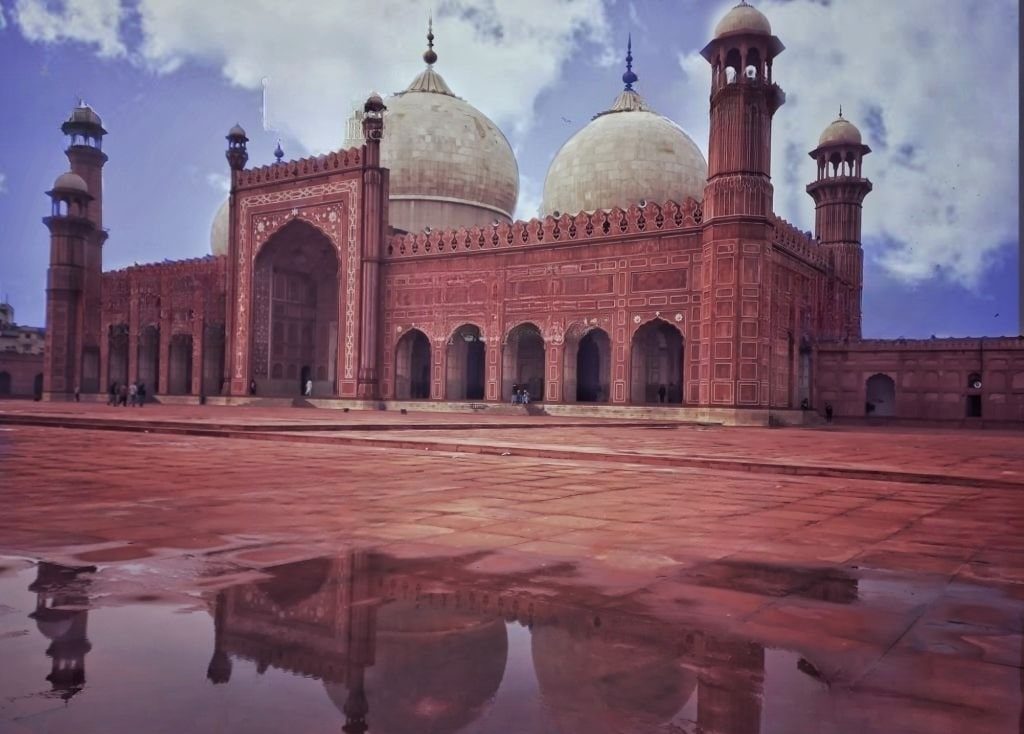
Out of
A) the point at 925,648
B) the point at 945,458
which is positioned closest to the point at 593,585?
the point at 925,648

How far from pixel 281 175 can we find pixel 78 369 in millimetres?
10908

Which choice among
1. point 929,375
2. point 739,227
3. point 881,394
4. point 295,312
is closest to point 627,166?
point 739,227

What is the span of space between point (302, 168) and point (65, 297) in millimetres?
11040

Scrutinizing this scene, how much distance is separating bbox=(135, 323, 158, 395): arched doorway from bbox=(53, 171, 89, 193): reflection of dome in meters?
5.93

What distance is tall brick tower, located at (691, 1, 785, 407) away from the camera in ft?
56.2

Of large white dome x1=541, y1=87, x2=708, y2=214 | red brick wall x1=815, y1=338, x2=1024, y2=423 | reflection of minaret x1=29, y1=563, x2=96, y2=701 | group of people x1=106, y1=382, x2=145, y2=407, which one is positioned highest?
large white dome x1=541, y1=87, x2=708, y2=214

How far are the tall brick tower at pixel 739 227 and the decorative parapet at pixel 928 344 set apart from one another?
15.1 feet

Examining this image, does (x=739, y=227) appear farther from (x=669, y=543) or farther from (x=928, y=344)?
(x=669, y=543)

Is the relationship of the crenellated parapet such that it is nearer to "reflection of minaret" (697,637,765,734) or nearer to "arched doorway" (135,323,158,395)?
"arched doorway" (135,323,158,395)

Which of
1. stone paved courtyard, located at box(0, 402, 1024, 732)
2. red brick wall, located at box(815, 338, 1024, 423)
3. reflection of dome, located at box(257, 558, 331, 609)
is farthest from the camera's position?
red brick wall, located at box(815, 338, 1024, 423)

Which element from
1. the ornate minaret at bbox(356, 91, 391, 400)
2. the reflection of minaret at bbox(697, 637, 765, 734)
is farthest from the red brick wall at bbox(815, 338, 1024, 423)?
the reflection of minaret at bbox(697, 637, 765, 734)

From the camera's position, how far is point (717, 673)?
154cm

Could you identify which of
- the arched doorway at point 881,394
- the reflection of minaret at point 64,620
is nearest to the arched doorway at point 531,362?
the arched doorway at point 881,394

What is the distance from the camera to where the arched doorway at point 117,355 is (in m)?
28.2
